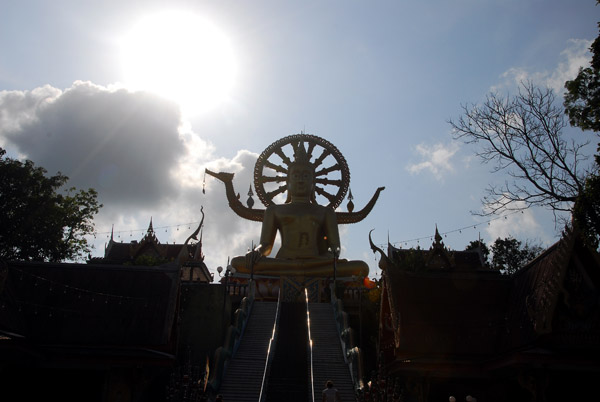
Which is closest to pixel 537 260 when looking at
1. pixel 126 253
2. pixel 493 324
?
pixel 493 324

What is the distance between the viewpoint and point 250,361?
49.6ft

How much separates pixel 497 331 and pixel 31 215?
66.4 feet

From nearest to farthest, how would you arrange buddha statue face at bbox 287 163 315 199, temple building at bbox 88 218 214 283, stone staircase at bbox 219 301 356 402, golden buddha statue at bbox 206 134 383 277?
1. stone staircase at bbox 219 301 356 402
2. golden buddha statue at bbox 206 134 383 277
3. buddha statue face at bbox 287 163 315 199
4. temple building at bbox 88 218 214 283

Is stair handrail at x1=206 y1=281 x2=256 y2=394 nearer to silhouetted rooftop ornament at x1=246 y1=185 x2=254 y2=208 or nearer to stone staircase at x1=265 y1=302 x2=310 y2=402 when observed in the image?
stone staircase at x1=265 y1=302 x2=310 y2=402

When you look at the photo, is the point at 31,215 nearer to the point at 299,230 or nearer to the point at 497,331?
the point at 299,230

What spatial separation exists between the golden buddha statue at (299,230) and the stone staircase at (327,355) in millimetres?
6068

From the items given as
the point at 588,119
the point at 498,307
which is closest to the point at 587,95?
the point at 588,119

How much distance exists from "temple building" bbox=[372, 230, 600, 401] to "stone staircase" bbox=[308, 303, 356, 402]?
941 millimetres

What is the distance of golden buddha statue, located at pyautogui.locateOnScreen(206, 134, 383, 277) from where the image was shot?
24.9 meters

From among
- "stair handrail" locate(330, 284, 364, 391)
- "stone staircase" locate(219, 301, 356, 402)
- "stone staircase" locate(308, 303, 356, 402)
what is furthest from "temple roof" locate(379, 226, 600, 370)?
"stone staircase" locate(219, 301, 356, 402)

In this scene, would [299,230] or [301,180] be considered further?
[301,180]

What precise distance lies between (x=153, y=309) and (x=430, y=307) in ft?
23.1

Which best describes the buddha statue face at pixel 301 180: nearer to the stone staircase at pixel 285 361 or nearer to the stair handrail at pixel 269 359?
the stone staircase at pixel 285 361

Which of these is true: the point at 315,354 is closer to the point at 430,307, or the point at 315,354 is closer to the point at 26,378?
the point at 430,307
